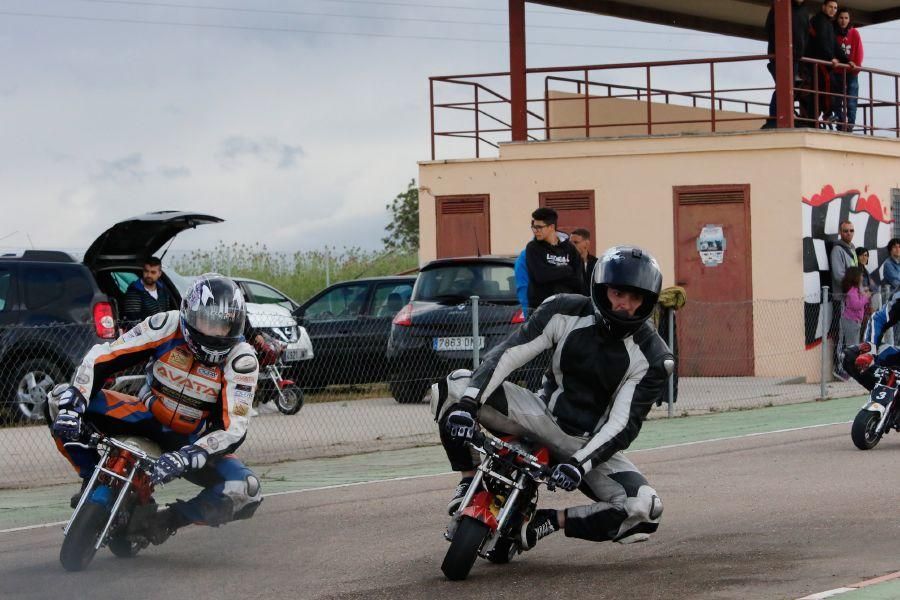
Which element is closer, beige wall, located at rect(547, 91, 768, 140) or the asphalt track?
the asphalt track

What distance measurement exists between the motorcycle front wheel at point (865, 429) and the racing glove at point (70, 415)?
729 centimetres

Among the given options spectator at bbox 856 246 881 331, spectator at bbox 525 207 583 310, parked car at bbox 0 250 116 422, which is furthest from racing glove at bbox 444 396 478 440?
spectator at bbox 856 246 881 331

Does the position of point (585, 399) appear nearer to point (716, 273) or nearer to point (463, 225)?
point (716, 273)

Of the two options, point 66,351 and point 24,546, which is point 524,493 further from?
point 66,351

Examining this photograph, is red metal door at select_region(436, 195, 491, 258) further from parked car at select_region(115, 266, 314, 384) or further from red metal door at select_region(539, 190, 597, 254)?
parked car at select_region(115, 266, 314, 384)

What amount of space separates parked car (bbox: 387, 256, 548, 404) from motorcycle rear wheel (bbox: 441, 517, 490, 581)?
8.24 meters

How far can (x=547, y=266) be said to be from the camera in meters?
14.2

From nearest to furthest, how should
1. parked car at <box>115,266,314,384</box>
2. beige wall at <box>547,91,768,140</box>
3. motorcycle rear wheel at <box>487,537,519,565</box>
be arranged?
motorcycle rear wheel at <box>487,537,519,565</box> → parked car at <box>115,266,314,384</box> → beige wall at <box>547,91,768,140</box>

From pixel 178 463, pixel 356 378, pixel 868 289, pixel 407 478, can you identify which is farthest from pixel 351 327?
pixel 178 463

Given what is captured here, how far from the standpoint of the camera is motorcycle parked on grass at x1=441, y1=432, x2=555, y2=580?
7070 millimetres

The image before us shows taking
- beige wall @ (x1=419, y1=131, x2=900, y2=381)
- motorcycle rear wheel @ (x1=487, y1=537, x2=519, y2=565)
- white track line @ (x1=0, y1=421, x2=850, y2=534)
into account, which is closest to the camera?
motorcycle rear wheel @ (x1=487, y1=537, x2=519, y2=565)

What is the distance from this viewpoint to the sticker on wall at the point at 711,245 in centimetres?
2311

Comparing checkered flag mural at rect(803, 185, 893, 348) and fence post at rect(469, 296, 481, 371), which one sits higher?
checkered flag mural at rect(803, 185, 893, 348)

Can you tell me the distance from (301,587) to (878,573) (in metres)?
2.64
